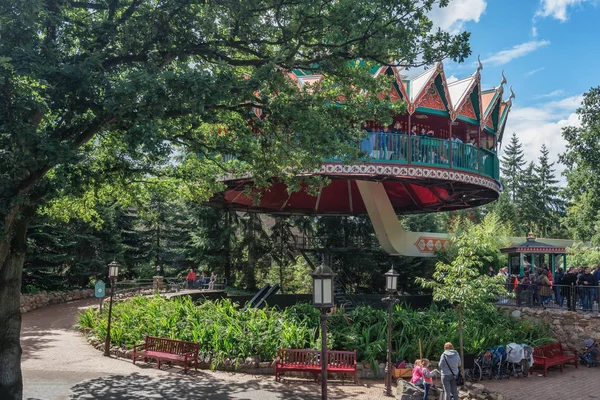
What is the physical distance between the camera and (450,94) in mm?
21141

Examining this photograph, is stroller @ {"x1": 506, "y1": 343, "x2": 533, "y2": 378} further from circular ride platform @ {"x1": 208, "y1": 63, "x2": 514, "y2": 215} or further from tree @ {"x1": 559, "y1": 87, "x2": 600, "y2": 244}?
tree @ {"x1": 559, "y1": 87, "x2": 600, "y2": 244}

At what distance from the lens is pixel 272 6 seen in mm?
10062

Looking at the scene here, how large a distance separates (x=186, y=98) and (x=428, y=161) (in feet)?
42.0

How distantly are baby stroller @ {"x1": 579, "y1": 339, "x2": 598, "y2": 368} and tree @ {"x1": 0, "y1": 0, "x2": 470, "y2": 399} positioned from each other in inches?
465

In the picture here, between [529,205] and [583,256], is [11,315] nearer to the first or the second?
[583,256]

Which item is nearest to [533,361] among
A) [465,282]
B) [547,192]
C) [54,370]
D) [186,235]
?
[465,282]

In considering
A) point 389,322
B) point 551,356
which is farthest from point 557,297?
point 389,322

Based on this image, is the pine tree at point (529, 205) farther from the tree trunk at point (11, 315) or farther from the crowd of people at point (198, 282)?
the tree trunk at point (11, 315)

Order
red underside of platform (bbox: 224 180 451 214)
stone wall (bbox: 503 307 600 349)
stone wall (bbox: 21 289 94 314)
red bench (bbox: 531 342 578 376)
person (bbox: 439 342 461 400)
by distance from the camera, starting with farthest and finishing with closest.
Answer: red underside of platform (bbox: 224 180 451 214)
stone wall (bbox: 21 289 94 314)
stone wall (bbox: 503 307 600 349)
red bench (bbox: 531 342 578 376)
person (bbox: 439 342 461 400)

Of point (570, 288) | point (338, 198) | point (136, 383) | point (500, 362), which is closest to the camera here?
point (136, 383)

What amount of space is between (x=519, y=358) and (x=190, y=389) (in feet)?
30.4

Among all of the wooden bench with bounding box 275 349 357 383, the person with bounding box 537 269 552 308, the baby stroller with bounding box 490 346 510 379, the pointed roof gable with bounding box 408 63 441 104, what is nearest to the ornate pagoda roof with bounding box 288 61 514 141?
the pointed roof gable with bounding box 408 63 441 104

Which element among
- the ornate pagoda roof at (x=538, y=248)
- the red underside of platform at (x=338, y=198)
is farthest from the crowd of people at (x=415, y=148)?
the red underside of platform at (x=338, y=198)

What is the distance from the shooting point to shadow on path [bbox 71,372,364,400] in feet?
36.4
